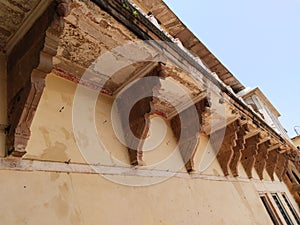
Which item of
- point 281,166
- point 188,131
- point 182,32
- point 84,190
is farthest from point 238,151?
point 281,166

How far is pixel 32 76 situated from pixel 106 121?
1.28m

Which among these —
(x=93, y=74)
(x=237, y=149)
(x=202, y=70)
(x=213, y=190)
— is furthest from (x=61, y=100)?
(x=237, y=149)

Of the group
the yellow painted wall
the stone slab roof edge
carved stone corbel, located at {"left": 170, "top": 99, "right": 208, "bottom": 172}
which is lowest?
the yellow painted wall

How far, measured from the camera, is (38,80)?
6.39ft

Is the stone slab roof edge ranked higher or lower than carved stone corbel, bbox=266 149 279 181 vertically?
higher

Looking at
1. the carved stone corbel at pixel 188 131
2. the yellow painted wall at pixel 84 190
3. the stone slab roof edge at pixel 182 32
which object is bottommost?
the yellow painted wall at pixel 84 190

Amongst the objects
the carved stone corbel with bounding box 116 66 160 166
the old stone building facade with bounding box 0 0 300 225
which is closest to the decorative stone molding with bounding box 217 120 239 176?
the old stone building facade with bounding box 0 0 300 225

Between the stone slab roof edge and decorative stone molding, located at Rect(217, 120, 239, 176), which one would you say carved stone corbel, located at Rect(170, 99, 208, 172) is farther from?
the stone slab roof edge

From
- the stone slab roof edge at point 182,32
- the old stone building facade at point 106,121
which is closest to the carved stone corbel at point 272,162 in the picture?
the old stone building facade at point 106,121

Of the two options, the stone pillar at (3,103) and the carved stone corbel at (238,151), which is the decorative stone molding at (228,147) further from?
the stone pillar at (3,103)

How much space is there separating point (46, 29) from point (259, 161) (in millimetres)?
6406

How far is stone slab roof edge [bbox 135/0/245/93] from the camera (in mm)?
6086

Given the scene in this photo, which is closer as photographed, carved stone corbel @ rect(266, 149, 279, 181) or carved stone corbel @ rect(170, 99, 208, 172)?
carved stone corbel @ rect(170, 99, 208, 172)

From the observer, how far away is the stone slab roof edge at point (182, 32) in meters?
6.09
